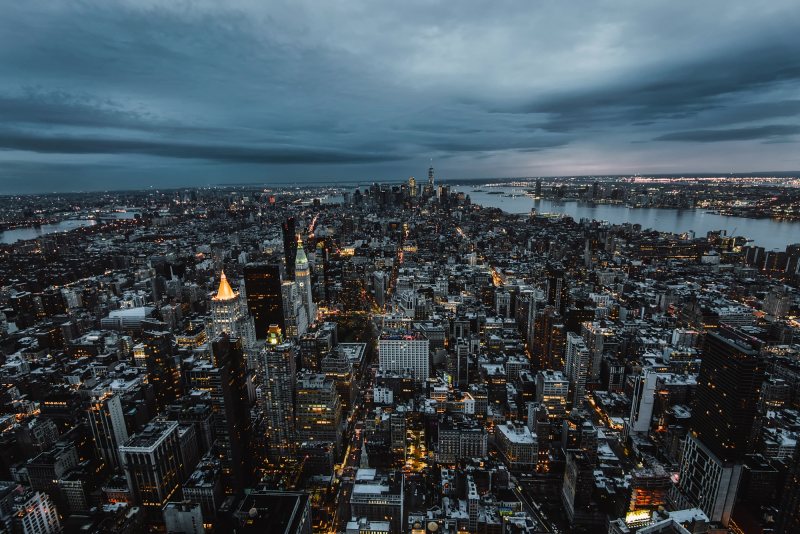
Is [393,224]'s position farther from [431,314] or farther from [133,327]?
[133,327]

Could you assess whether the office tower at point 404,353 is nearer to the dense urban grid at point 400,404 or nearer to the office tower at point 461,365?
the dense urban grid at point 400,404

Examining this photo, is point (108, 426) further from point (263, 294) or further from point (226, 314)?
point (263, 294)

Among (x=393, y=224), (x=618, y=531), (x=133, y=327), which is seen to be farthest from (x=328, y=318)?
(x=393, y=224)

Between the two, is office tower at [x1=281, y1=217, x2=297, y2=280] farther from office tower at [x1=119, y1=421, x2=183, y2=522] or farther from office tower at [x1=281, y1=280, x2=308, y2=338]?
office tower at [x1=119, y1=421, x2=183, y2=522]

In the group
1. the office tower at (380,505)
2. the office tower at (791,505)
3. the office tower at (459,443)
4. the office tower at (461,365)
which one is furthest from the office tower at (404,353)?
the office tower at (791,505)

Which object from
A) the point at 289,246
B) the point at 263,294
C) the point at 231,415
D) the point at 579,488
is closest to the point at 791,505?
the point at 579,488

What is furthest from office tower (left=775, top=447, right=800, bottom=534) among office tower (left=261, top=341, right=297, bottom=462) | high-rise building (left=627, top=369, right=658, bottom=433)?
office tower (left=261, top=341, right=297, bottom=462)
